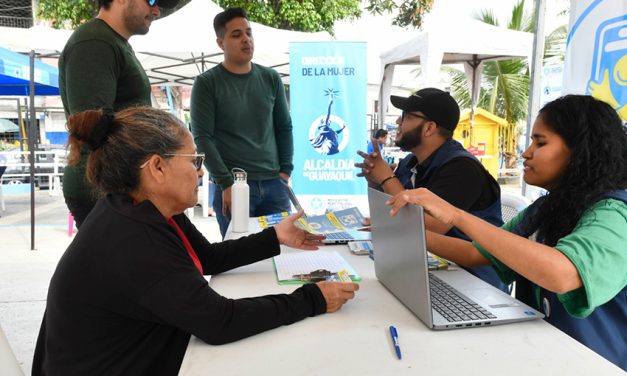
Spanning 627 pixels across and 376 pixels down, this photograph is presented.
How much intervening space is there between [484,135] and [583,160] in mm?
8222

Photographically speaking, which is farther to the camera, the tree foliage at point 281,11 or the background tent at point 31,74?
the tree foliage at point 281,11

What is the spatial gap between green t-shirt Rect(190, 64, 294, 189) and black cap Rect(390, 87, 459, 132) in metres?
0.92

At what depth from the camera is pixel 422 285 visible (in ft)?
3.38

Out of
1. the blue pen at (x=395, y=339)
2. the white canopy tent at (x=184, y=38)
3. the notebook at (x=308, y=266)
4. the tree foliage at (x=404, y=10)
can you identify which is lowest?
the notebook at (x=308, y=266)

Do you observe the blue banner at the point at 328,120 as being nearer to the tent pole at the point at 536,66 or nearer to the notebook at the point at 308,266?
the tent pole at the point at 536,66

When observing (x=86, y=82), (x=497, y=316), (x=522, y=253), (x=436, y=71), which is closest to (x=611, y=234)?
(x=522, y=253)

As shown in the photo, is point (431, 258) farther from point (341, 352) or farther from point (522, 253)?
point (341, 352)

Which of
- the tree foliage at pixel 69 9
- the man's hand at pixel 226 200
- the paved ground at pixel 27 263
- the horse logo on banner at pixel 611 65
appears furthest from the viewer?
the tree foliage at pixel 69 9

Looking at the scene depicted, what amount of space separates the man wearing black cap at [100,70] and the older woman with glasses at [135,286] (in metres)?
0.50

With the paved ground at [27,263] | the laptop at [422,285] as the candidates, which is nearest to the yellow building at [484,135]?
the paved ground at [27,263]

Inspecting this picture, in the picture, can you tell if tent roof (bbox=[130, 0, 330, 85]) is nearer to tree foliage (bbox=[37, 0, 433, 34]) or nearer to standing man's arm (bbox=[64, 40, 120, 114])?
standing man's arm (bbox=[64, 40, 120, 114])

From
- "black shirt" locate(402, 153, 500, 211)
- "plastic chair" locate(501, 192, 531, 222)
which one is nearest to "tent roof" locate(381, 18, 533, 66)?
"plastic chair" locate(501, 192, 531, 222)

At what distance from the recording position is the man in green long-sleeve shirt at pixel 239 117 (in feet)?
8.99

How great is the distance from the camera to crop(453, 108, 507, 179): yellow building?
888cm
